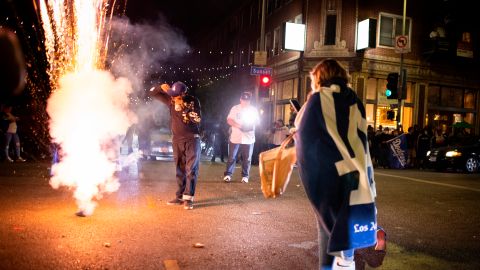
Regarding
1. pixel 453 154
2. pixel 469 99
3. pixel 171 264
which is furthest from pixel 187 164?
pixel 469 99

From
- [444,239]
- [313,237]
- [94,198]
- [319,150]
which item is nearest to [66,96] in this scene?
[94,198]

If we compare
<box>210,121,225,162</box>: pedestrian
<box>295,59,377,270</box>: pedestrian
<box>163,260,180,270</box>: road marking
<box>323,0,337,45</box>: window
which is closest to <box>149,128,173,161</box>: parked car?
<box>210,121,225,162</box>: pedestrian

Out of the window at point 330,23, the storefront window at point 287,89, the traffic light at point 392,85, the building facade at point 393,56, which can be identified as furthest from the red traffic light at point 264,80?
the storefront window at point 287,89

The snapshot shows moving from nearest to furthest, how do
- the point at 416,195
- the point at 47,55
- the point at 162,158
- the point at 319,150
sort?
the point at 319,150 → the point at 416,195 → the point at 162,158 → the point at 47,55

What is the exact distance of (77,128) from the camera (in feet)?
23.3

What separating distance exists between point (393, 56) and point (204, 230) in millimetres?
22748

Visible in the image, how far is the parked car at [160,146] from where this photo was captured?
1688cm

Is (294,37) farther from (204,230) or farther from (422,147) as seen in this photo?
(204,230)

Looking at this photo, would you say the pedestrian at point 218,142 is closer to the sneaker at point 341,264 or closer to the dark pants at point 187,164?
the dark pants at point 187,164

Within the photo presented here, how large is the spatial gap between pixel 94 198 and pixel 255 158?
974cm

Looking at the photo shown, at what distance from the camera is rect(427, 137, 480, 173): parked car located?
1688 cm

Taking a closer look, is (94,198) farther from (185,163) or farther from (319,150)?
(319,150)

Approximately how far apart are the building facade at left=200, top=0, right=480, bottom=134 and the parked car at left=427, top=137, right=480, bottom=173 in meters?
5.67

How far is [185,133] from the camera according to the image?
7246 mm
